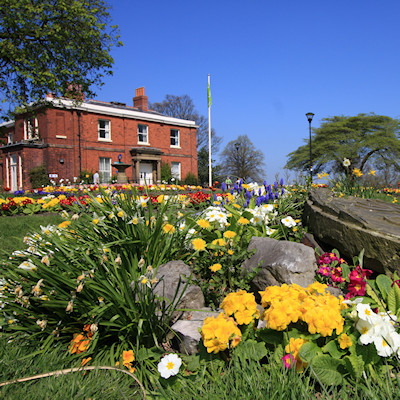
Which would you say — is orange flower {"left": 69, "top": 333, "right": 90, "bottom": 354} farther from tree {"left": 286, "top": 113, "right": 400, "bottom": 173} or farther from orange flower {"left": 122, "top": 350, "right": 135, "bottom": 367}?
tree {"left": 286, "top": 113, "right": 400, "bottom": 173}

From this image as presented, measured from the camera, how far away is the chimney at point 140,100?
31328 mm

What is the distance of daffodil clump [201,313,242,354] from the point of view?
5.54 ft

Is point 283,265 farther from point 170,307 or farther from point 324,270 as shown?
point 170,307

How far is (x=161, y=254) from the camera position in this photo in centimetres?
256

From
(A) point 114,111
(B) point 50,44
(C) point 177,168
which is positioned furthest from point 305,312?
(C) point 177,168

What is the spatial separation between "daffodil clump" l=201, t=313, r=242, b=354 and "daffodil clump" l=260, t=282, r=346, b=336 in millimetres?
193

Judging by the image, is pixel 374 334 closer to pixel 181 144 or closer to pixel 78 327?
pixel 78 327

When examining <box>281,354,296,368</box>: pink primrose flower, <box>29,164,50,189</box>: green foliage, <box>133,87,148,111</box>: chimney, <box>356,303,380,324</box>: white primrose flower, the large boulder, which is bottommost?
<box>281,354,296,368</box>: pink primrose flower

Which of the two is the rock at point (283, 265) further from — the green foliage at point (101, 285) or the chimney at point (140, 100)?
the chimney at point (140, 100)

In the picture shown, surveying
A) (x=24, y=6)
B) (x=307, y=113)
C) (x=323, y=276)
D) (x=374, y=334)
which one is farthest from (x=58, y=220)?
(x=307, y=113)

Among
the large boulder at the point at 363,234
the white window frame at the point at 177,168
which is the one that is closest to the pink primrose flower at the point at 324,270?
the large boulder at the point at 363,234

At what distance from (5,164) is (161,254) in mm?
29664

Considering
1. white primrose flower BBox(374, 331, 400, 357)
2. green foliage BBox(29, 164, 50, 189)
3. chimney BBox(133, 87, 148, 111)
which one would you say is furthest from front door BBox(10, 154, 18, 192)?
white primrose flower BBox(374, 331, 400, 357)

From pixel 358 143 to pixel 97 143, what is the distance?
2366 centimetres
